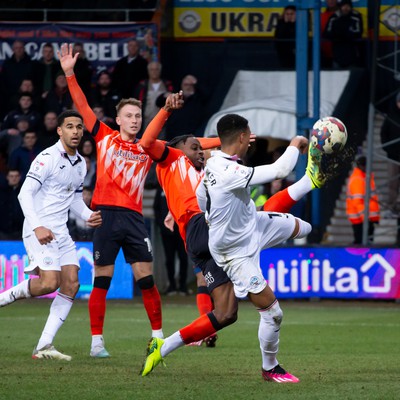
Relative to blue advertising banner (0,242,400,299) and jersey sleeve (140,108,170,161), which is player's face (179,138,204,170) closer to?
jersey sleeve (140,108,170,161)

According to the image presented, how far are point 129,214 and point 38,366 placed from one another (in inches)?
75.3

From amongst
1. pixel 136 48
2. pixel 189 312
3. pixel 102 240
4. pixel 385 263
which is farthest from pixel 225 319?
pixel 136 48

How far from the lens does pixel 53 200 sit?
11227 mm

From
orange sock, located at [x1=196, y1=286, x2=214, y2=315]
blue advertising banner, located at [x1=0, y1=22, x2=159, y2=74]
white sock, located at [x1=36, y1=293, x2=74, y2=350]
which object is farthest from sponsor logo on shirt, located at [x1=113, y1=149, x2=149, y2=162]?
blue advertising banner, located at [x1=0, y1=22, x2=159, y2=74]

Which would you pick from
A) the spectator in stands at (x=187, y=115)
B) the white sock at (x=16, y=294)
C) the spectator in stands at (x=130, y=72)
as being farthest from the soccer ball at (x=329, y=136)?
the spectator in stands at (x=130, y=72)

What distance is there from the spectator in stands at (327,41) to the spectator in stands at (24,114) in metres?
5.88

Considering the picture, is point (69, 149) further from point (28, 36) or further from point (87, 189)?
point (28, 36)

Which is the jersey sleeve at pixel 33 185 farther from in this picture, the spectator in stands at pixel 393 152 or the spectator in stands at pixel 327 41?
the spectator in stands at pixel 327 41

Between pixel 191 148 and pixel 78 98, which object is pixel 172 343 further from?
pixel 78 98

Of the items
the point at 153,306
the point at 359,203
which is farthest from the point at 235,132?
the point at 359,203

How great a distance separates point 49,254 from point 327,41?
13937mm

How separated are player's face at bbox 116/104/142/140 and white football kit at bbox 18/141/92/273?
533mm

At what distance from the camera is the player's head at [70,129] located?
11.2 meters

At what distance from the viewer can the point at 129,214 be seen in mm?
11477
